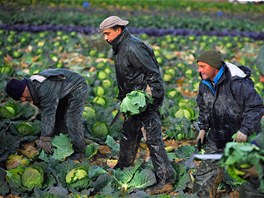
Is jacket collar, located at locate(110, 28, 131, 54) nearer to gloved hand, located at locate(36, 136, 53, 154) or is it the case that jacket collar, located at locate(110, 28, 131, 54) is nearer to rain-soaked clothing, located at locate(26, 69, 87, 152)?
rain-soaked clothing, located at locate(26, 69, 87, 152)

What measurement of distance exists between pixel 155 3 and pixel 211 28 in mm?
7688

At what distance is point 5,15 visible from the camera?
Answer: 52.2ft

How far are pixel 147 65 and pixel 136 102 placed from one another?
41 cm

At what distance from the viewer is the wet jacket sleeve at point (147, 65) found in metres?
4.48

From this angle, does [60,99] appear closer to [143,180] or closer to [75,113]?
[75,113]

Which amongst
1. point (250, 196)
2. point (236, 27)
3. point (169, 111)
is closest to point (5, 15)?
point (236, 27)

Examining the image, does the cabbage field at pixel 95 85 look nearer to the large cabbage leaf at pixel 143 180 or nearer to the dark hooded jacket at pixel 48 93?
the large cabbage leaf at pixel 143 180

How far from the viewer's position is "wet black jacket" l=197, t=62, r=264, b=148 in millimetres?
4082

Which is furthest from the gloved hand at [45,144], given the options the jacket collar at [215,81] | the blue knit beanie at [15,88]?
the jacket collar at [215,81]

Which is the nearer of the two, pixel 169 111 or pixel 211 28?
pixel 169 111

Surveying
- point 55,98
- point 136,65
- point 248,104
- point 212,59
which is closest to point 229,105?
point 248,104

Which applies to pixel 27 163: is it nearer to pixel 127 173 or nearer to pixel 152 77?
pixel 127 173

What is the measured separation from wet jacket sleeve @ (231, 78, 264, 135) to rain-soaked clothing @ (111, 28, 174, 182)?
2.78 ft

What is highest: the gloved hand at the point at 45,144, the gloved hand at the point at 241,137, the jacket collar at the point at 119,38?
the jacket collar at the point at 119,38
